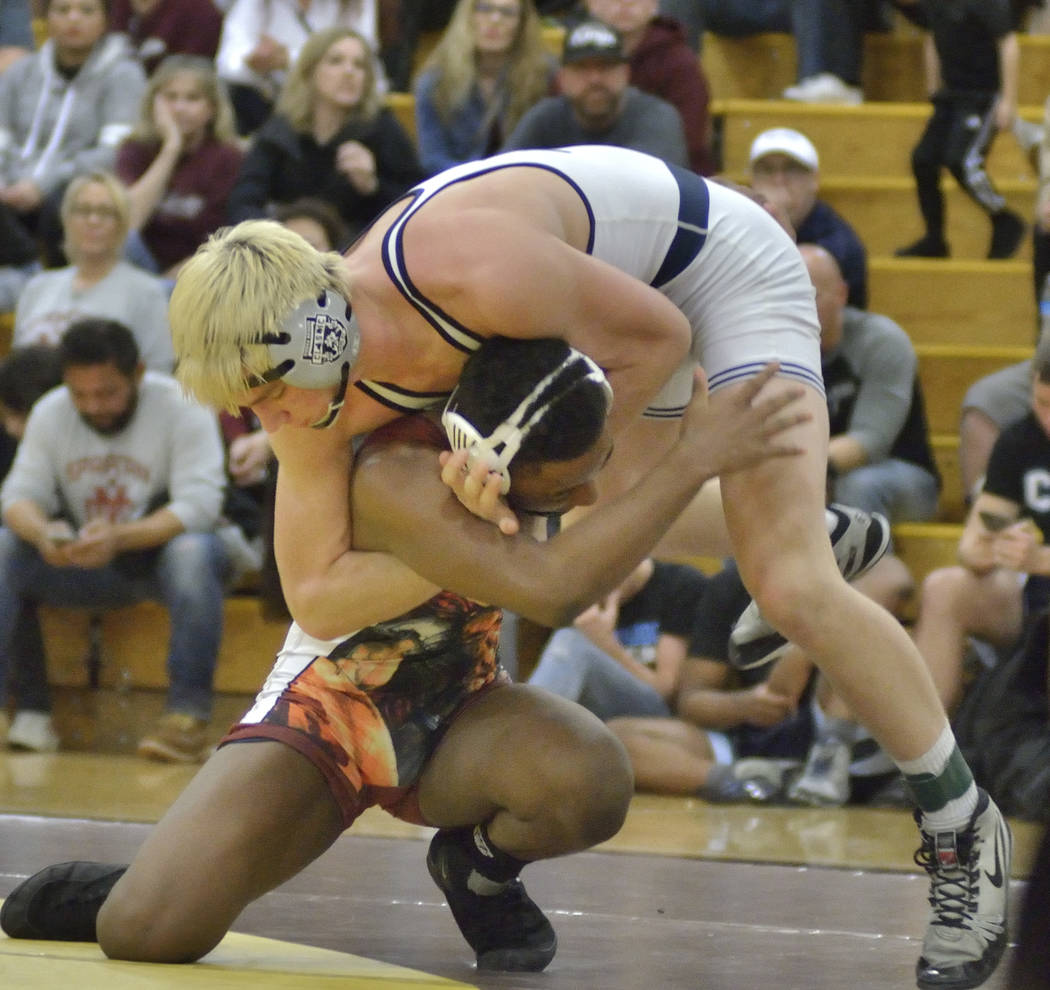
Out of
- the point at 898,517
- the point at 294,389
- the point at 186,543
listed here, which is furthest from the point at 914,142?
the point at 294,389

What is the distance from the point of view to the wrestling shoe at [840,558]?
119 inches

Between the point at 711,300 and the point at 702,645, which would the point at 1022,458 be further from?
the point at 711,300

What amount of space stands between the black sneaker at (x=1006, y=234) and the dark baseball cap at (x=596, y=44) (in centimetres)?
159

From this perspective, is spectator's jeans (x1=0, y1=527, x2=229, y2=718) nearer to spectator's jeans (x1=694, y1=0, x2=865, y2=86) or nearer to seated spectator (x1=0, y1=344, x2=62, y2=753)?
seated spectator (x1=0, y1=344, x2=62, y2=753)

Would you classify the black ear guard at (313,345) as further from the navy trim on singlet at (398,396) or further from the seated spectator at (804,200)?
the seated spectator at (804,200)

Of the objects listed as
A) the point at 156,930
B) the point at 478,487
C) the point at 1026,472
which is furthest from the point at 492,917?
the point at 1026,472

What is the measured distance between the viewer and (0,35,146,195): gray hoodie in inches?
273

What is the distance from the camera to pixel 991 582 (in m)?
4.57

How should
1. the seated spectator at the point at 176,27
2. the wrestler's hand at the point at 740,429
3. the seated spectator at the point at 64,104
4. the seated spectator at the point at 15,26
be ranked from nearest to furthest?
1. the wrestler's hand at the point at 740,429
2. the seated spectator at the point at 64,104
3. the seated spectator at the point at 176,27
4. the seated spectator at the point at 15,26

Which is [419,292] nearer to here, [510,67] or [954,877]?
[954,877]

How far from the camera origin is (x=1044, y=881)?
133 cm

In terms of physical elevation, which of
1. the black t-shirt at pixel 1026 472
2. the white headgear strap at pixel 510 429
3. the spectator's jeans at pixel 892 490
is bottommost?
the spectator's jeans at pixel 892 490

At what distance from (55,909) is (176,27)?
539 centimetres

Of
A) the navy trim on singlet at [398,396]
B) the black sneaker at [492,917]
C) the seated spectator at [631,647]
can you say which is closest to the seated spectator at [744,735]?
the seated spectator at [631,647]
